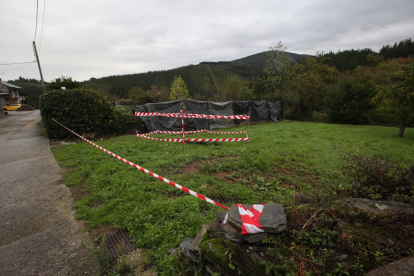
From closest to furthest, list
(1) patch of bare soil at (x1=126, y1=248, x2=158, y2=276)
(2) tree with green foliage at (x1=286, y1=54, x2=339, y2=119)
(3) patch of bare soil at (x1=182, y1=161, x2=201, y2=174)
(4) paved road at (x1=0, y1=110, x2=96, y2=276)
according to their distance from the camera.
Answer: (1) patch of bare soil at (x1=126, y1=248, x2=158, y2=276)
(4) paved road at (x1=0, y1=110, x2=96, y2=276)
(3) patch of bare soil at (x1=182, y1=161, x2=201, y2=174)
(2) tree with green foliage at (x1=286, y1=54, x2=339, y2=119)

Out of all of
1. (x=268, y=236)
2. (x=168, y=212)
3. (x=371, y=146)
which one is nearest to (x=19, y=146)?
(x=168, y=212)

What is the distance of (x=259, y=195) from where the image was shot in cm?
384

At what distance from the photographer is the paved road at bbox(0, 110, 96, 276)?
2.29 meters

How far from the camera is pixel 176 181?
4168 mm

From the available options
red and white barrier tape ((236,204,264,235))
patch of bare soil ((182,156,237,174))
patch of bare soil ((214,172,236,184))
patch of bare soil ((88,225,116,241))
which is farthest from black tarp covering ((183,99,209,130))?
red and white barrier tape ((236,204,264,235))

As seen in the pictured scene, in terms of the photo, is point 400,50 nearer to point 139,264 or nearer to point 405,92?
point 405,92

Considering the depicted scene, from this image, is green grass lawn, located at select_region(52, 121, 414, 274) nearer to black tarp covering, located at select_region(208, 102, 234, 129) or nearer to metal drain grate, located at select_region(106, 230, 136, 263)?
metal drain grate, located at select_region(106, 230, 136, 263)

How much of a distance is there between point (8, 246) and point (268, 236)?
139 inches

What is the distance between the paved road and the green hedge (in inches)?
154

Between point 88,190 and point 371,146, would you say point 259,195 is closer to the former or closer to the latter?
point 88,190

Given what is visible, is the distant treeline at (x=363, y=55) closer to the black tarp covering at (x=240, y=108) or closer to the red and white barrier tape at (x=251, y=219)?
the black tarp covering at (x=240, y=108)

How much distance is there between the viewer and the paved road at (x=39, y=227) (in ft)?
7.53

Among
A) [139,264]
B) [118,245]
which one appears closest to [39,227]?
[118,245]

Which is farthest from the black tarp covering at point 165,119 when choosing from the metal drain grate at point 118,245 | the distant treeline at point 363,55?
the distant treeline at point 363,55
